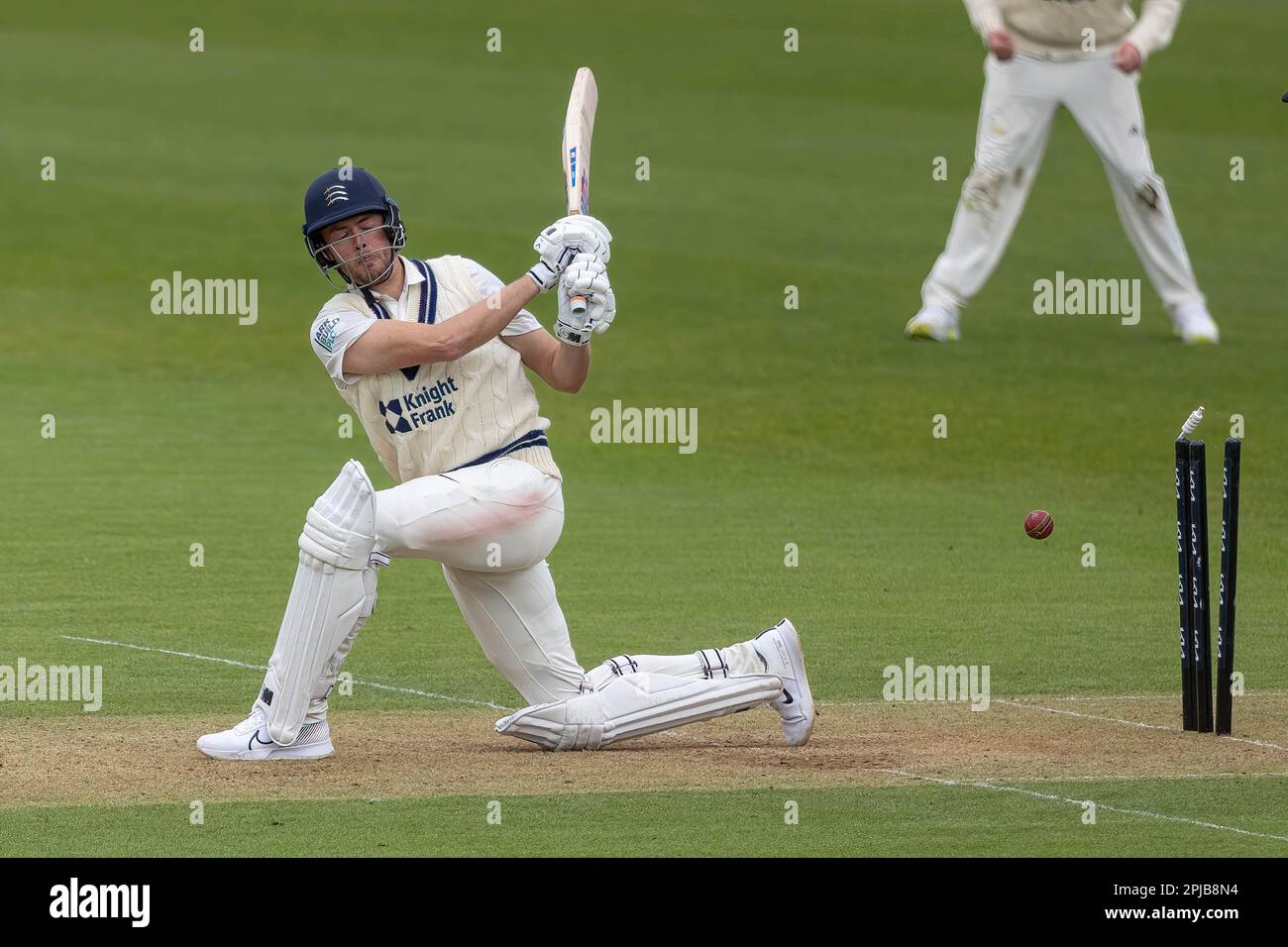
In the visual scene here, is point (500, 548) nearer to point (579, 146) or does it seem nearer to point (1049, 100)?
point (579, 146)

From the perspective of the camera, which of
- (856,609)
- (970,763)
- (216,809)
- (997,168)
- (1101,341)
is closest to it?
(216,809)

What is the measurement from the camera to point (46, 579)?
11250 millimetres

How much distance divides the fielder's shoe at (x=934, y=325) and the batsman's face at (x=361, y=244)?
990cm

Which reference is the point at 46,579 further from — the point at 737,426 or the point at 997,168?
the point at 997,168

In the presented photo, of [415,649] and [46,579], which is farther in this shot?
[46,579]

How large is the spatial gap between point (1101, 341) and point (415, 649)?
31.6 ft

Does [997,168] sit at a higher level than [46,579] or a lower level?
higher

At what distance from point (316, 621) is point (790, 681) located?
171cm

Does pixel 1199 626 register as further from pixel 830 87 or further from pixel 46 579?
pixel 830 87

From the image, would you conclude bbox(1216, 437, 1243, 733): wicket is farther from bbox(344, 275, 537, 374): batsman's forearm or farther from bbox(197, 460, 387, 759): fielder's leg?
bbox(197, 460, 387, 759): fielder's leg

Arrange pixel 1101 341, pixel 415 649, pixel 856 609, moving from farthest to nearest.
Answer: pixel 1101 341
pixel 856 609
pixel 415 649

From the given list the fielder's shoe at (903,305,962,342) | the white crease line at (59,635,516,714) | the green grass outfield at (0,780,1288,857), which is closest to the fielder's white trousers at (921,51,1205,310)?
the fielder's shoe at (903,305,962,342)

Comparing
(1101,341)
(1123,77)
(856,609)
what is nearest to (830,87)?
(1101,341)

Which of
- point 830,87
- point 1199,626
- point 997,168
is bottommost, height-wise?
point 1199,626
